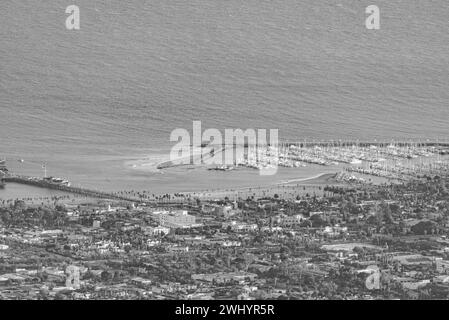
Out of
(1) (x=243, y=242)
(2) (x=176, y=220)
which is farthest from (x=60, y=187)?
(1) (x=243, y=242)

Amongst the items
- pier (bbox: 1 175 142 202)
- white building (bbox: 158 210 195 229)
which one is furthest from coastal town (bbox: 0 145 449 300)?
pier (bbox: 1 175 142 202)

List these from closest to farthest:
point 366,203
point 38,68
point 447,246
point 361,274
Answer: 1. point 361,274
2. point 447,246
3. point 366,203
4. point 38,68

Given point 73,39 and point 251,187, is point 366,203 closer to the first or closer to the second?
point 251,187

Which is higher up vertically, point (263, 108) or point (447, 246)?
point (263, 108)

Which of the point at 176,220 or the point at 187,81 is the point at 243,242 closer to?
the point at 176,220

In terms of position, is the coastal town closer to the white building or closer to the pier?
the white building

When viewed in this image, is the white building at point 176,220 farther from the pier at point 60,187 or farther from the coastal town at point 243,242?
the pier at point 60,187
